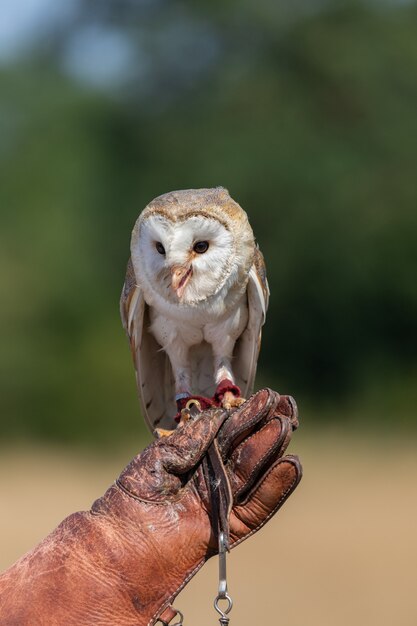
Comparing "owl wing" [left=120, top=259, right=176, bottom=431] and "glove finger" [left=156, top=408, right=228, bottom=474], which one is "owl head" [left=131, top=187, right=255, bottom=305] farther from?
"glove finger" [left=156, top=408, right=228, bottom=474]

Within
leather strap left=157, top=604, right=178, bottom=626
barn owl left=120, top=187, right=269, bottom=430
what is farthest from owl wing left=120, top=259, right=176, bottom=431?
leather strap left=157, top=604, right=178, bottom=626

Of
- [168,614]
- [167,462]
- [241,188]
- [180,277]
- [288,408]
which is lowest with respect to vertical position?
[168,614]

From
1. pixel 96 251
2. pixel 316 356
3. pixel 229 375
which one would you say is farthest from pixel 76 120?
pixel 229 375

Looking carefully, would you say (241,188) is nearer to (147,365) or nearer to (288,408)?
(147,365)

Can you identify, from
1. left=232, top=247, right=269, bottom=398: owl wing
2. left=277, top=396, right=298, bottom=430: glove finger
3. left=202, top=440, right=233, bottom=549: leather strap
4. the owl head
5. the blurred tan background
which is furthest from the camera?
the blurred tan background

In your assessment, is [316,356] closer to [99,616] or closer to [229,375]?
[229,375]

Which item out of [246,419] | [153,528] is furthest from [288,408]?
→ [153,528]
